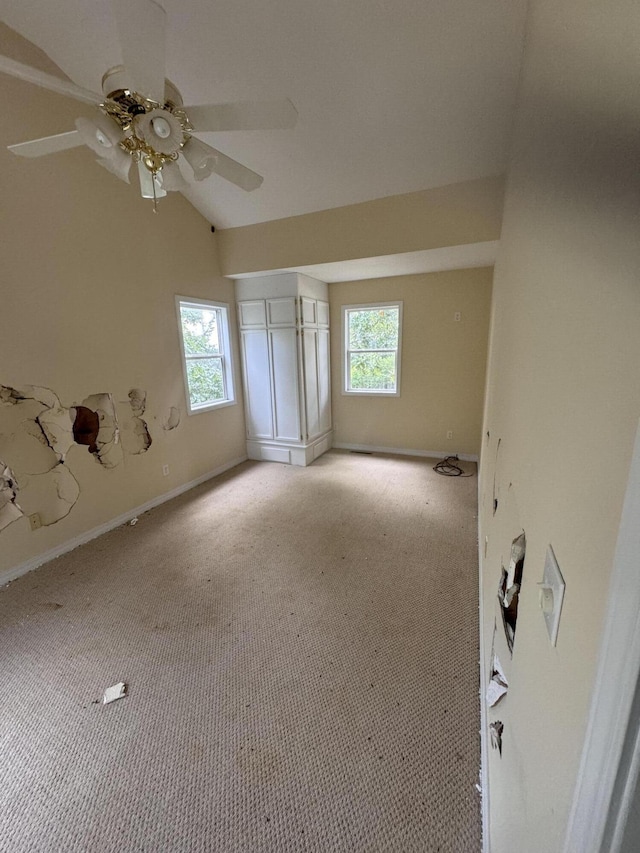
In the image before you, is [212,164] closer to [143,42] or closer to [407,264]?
[143,42]

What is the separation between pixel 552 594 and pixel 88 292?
3245 millimetres

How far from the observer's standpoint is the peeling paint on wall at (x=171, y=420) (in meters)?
3.36

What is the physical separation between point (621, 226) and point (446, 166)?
2787 millimetres

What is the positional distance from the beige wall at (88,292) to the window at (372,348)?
1.86 metres

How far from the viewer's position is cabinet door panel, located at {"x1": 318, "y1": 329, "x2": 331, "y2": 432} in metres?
4.42

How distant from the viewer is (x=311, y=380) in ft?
13.9

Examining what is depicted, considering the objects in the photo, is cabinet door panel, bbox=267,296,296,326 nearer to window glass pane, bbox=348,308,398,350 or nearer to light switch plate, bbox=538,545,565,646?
window glass pane, bbox=348,308,398,350

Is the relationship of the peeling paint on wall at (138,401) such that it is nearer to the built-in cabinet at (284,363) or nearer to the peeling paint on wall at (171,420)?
the peeling paint on wall at (171,420)

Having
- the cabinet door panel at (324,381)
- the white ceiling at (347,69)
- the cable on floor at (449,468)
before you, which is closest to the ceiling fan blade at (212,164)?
the white ceiling at (347,69)

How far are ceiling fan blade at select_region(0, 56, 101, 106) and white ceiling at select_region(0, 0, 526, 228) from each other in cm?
→ 110

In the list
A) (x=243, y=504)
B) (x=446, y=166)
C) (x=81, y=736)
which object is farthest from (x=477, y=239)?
(x=81, y=736)

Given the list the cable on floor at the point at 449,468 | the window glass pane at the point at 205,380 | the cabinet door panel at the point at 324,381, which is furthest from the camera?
the cabinet door panel at the point at 324,381

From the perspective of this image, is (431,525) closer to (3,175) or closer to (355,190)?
(355,190)

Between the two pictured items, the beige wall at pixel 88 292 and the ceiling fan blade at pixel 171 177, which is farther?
the beige wall at pixel 88 292
